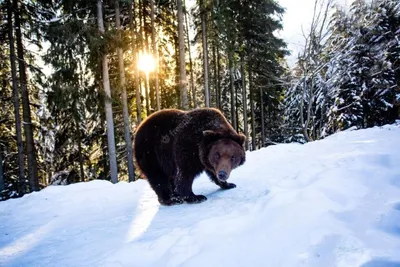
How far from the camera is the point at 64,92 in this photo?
498 inches

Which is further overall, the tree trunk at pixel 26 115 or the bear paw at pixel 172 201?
the tree trunk at pixel 26 115

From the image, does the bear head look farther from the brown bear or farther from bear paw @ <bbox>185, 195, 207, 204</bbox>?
bear paw @ <bbox>185, 195, 207, 204</bbox>

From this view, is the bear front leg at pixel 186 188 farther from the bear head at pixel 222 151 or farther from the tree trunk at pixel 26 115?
the tree trunk at pixel 26 115

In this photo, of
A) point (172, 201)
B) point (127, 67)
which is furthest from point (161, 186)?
point (127, 67)

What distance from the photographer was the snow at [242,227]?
191 cm

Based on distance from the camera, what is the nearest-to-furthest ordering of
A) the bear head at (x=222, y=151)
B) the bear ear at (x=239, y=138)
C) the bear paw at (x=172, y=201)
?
the bear head at (x=222, y=151) → the bear ear at (x=239, y=138) → the bear paw at (x=172, y=201)

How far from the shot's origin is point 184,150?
4.29 meters

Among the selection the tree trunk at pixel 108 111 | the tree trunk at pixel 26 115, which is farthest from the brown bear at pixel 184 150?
the tree trunk at pixel 26 115

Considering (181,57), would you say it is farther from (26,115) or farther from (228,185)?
(228,185)

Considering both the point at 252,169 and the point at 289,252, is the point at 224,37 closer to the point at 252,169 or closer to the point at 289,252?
the point at 252,169

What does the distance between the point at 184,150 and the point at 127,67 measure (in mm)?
14735

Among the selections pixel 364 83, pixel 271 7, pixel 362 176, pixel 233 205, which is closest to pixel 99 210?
pixel 233 205

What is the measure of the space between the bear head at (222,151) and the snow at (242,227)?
0.52 metres

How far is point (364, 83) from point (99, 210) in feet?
53.1
